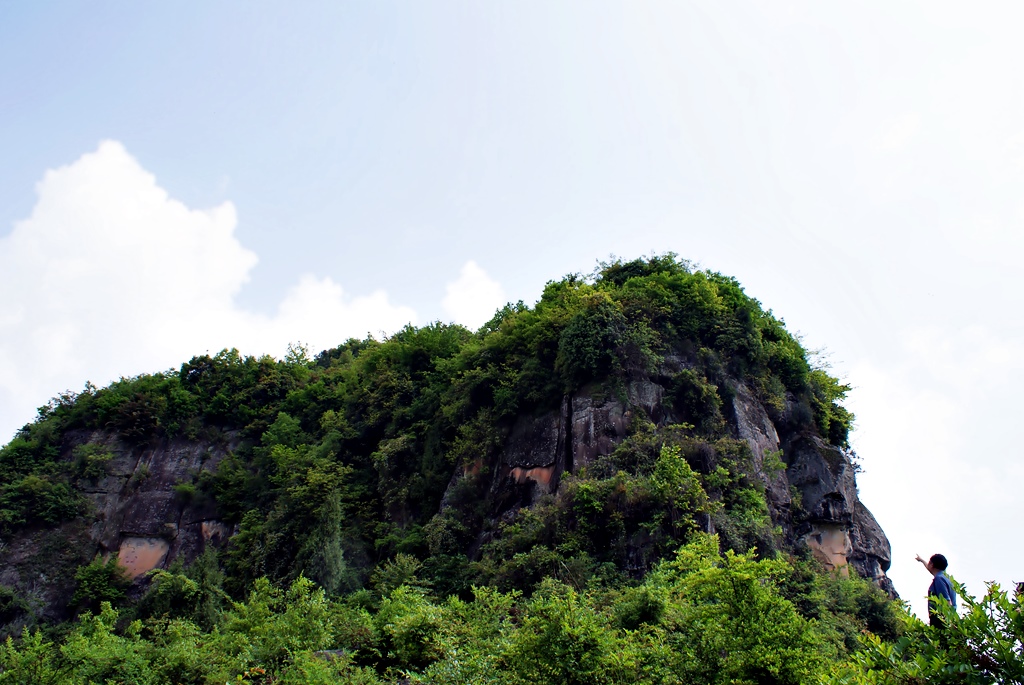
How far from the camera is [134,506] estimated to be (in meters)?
35.2

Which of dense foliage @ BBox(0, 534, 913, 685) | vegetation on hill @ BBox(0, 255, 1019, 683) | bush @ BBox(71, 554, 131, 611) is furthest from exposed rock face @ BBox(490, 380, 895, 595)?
bush @ BBox(71, 554, 131, 611)

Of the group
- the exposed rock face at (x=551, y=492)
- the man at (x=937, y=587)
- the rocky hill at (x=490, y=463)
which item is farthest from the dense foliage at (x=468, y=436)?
the man at (x=937, y=587)

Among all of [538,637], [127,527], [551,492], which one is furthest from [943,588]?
[127,527]

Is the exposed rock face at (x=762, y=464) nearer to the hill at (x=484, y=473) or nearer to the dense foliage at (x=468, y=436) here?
the hill at (x=484, y=473)

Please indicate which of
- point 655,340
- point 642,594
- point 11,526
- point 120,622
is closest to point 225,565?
point 120,622

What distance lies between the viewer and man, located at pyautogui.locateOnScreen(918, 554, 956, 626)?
698 cm

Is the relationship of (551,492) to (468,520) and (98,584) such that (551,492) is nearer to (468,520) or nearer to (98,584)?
(468,520)

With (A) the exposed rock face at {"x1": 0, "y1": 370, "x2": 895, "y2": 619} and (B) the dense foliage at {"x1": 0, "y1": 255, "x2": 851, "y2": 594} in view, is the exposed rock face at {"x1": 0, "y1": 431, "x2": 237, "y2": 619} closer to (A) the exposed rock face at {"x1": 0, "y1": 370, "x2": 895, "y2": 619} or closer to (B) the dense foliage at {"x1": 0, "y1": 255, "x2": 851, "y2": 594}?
(A) the exposed rock face at {"x1": 0, "y1": 370, "x2": 895, "y2": 619}

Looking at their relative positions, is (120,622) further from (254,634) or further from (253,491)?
(254,634)

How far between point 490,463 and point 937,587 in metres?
19.1

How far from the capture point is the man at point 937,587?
6.98 m

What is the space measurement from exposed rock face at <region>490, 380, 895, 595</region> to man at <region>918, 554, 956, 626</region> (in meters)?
14.9

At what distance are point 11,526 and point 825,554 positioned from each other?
33191mm

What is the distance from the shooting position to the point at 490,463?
26.2 meters
